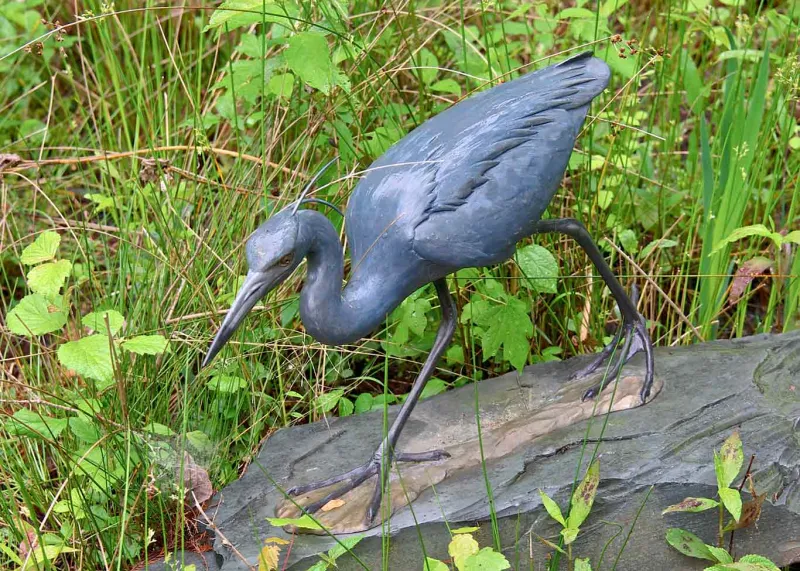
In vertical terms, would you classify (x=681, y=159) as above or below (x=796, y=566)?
above

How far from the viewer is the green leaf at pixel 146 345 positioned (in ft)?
7.04

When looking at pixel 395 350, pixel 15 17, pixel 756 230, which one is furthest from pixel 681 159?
pixel 15 17

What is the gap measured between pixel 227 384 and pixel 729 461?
1286 mm

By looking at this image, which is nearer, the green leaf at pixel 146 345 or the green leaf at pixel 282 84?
the green leaf at pixel 146 345

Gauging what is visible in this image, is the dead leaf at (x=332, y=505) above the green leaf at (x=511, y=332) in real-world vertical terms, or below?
below

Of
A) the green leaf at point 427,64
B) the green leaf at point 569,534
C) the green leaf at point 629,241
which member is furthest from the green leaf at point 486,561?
the green leaf at point 427,64

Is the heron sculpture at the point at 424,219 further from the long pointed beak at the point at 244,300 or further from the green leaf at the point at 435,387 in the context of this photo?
the green leaf at the point at 435,387

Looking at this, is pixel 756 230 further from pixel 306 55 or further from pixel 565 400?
pixel 306 55

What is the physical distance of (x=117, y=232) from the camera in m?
3.08

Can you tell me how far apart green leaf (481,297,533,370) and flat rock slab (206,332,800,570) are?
0.12 metres

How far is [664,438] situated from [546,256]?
592 millimetres

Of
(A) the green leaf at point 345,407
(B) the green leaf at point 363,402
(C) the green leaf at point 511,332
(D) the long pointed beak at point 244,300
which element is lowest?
(B) the green leaf at point 363,402

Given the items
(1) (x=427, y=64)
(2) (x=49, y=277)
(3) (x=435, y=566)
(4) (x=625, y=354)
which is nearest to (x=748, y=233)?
(4) (x=625, y=354)

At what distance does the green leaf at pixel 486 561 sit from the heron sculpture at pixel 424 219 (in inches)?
11.6
